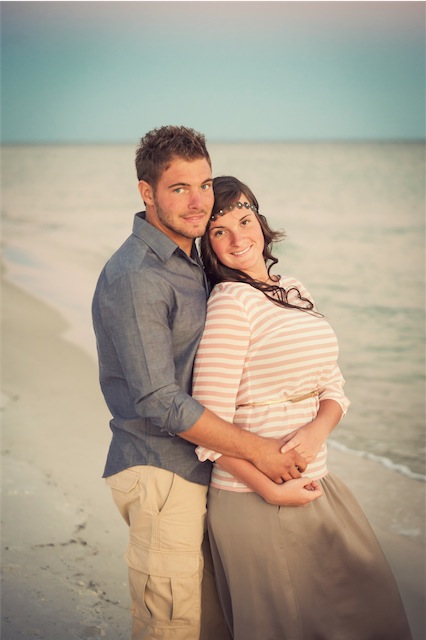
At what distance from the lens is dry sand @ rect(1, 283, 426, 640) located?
3.44 metres

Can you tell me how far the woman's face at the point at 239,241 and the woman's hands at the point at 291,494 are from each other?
773mm

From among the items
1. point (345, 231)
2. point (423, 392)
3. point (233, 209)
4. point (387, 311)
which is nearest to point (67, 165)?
point (345, 231)

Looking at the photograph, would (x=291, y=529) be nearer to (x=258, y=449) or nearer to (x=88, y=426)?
(x=258, y=449)

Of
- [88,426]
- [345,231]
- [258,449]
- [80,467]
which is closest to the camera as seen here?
[258,449]

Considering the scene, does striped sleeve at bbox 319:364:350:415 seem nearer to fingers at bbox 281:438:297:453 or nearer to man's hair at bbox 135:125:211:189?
fingers at bbox 281:438:297:453

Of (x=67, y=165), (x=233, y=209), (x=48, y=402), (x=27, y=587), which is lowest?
(x=27, y=587)

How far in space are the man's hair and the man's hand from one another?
0.99 metres

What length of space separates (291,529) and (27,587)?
→ 1.58 meters

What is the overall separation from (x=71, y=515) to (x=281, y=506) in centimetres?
203

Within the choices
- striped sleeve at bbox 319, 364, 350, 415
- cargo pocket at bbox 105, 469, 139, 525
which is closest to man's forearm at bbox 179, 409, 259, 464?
cargo pocket at bbox 105, 469, 139, 525

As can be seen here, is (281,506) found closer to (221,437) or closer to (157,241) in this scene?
(221,437)

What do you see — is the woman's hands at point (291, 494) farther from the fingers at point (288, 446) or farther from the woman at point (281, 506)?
the fingers at point (288, 446)

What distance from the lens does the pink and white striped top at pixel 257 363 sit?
2.49 meters

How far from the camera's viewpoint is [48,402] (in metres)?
6.14
